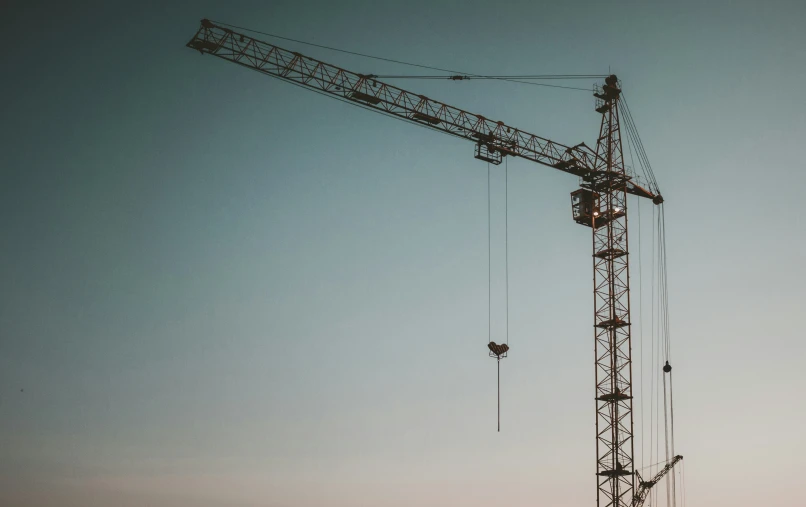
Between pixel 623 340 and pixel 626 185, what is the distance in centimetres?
1509

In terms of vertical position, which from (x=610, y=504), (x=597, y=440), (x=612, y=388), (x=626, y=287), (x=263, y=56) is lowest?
(x=610, y=504)

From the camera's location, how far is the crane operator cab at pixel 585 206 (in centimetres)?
7481

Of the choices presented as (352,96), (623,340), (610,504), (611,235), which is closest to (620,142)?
(611,235)

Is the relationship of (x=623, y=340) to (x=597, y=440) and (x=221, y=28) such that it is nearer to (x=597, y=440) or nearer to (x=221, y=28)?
(x=597, y=440)

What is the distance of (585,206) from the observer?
7531cm

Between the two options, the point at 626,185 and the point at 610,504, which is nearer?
the point at 610,504

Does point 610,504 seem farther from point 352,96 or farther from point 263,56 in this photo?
point 263,56

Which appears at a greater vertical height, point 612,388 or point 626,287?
point 626,287

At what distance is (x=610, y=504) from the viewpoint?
70312 mm

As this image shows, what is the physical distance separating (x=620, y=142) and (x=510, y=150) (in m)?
12.2

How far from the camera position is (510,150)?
7294 cm

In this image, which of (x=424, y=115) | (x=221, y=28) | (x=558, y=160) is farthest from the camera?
(x=558, y=160)

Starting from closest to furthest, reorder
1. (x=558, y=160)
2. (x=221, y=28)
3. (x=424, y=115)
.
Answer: (x=221, y=28) < (x=424, y=115) < (x=558, y=160)

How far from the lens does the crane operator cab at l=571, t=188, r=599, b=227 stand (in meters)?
74.8
